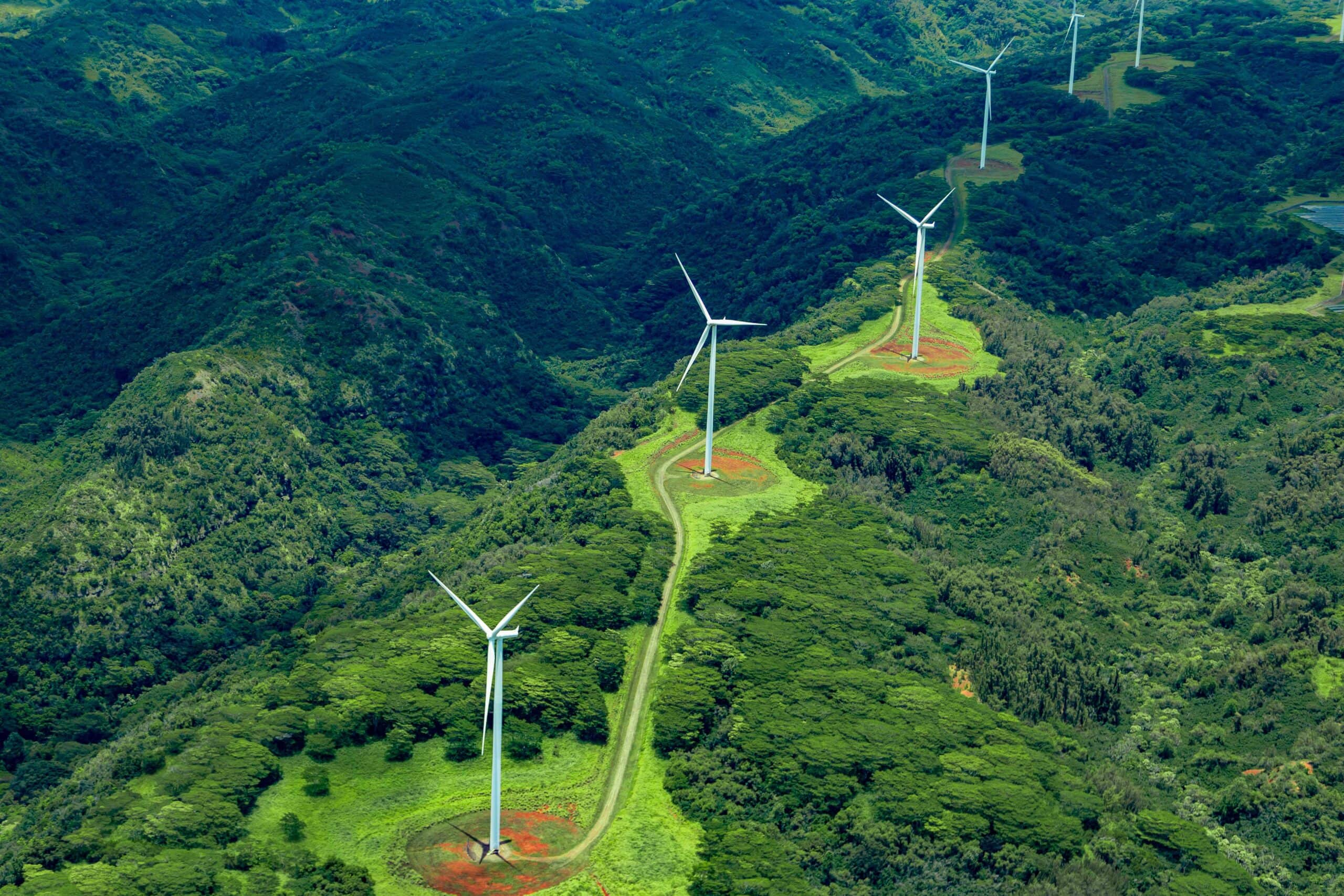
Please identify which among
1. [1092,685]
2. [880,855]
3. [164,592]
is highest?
[880,855]

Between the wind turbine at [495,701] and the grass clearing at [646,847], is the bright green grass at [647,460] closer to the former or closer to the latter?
the grass clearing at [646,847]

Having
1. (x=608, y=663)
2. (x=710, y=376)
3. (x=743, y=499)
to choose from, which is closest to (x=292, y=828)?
(x=608, y=663)

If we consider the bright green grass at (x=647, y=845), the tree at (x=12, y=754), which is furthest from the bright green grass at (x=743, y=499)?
the tree at (x=12, y=754)

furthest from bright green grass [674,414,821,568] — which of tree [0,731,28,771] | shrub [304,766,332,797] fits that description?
tree [0,731,28,771]

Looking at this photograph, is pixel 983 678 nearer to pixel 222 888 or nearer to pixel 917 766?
pixel 917 766

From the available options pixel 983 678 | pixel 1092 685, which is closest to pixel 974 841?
pixel 983 678

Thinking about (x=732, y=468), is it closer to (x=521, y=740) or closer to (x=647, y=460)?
(x=647, y=460)

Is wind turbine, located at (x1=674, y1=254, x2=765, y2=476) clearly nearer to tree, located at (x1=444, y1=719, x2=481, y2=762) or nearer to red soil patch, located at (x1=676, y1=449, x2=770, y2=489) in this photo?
red soil patch, located at (x1=676, y1=449, x2=770, y2=489)
